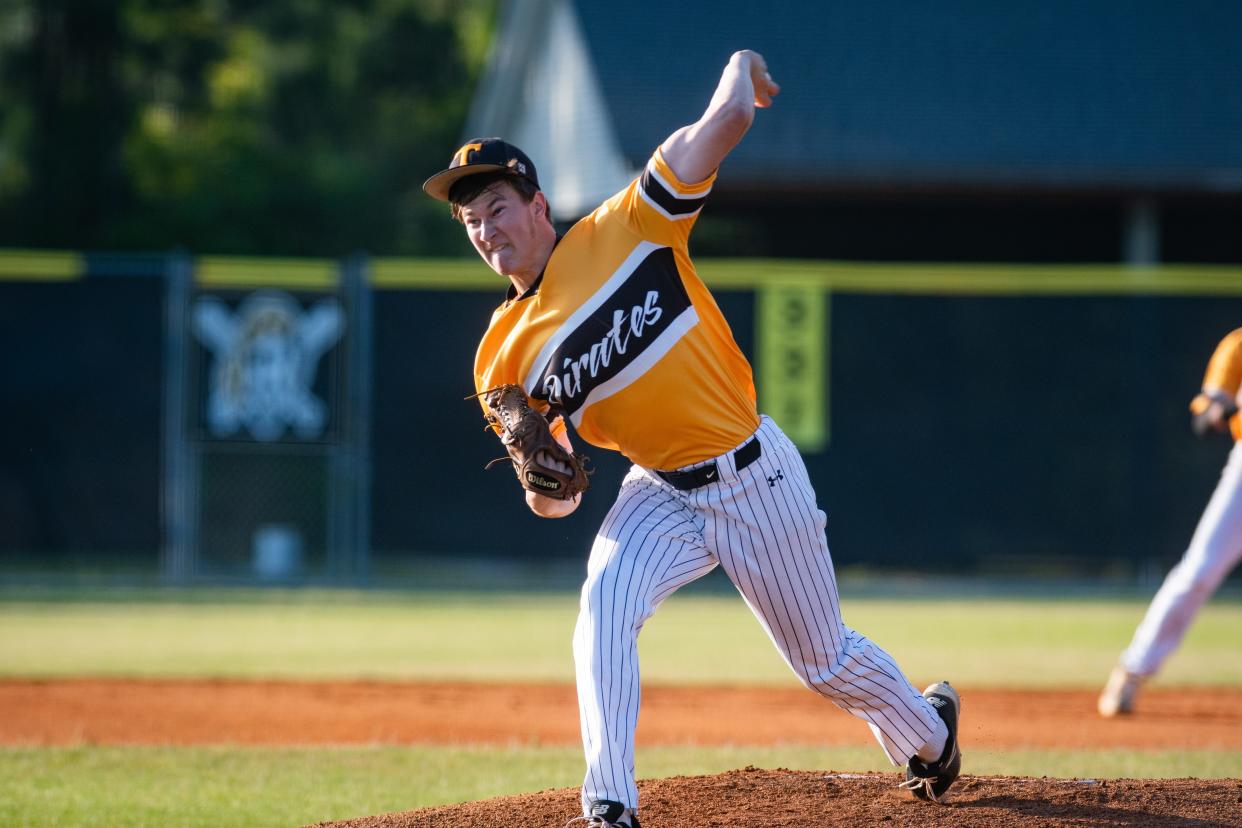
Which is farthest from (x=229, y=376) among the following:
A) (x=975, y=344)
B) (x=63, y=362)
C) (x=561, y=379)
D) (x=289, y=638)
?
(x=561, y=379)

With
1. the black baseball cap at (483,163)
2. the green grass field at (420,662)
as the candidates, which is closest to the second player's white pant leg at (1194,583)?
the green grass field at (420,662)

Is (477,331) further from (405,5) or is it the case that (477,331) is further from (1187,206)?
(405,5)

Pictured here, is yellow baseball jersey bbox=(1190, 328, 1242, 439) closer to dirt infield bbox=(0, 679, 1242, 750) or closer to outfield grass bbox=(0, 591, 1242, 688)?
dirt infield bbox=(0, 679, 1242, 750)

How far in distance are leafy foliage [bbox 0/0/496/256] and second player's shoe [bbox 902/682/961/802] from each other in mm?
16714

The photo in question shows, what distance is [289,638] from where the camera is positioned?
1016cm

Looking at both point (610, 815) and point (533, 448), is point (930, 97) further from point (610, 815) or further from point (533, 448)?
point (610, 815)

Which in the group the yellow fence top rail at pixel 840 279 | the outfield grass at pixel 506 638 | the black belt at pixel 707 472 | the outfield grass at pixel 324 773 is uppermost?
the yellow fence top rail at pixel 840 279

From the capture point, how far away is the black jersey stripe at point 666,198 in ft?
13.3

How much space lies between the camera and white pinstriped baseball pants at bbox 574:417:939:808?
156 inches

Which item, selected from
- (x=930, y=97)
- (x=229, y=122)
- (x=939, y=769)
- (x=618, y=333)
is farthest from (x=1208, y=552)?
(x=229, y=122)

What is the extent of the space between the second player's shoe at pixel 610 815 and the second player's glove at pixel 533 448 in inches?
Result: 33.0

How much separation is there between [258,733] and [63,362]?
7.54 meters

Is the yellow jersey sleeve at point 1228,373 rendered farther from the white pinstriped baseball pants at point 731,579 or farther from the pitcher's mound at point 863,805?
the white pinstriped baseball pants at point 731,579

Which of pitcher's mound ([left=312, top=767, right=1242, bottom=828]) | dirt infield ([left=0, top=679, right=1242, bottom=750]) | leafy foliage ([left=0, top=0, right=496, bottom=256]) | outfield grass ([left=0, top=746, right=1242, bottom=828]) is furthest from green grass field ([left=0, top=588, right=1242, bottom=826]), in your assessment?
leafy foliage ([left=0, top=0, right=496, bottom=256])
